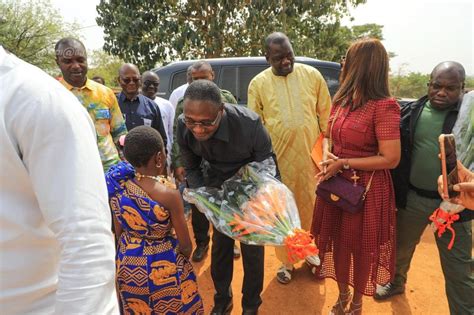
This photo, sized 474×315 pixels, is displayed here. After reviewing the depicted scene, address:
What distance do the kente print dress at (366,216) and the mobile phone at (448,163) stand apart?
445 mm

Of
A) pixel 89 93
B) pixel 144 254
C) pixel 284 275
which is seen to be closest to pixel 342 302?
pixel 284 275

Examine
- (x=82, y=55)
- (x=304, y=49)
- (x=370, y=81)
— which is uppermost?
(x=304, y=49)

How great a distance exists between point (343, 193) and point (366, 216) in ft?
0.70

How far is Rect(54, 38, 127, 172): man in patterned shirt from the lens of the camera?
8.73ft

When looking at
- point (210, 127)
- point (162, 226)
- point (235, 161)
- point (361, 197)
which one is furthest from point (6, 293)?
point (361, 197)

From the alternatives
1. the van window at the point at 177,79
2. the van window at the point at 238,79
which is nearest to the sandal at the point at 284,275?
the van window at the point at 238,79

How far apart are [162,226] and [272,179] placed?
2.55 feet

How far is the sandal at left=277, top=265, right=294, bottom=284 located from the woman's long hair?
172 cm

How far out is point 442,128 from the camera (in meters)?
2.17

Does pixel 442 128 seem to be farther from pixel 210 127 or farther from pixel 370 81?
pixel 210 127

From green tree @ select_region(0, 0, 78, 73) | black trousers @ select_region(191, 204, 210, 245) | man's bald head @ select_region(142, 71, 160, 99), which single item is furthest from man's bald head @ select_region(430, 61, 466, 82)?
green tree @ select_region(0, 0, 78, 73)

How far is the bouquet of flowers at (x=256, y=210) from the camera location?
176 cm

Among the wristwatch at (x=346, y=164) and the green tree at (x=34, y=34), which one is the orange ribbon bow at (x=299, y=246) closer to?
the wristwatch at (x=346, y=164)

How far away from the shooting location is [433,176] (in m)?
2.26
